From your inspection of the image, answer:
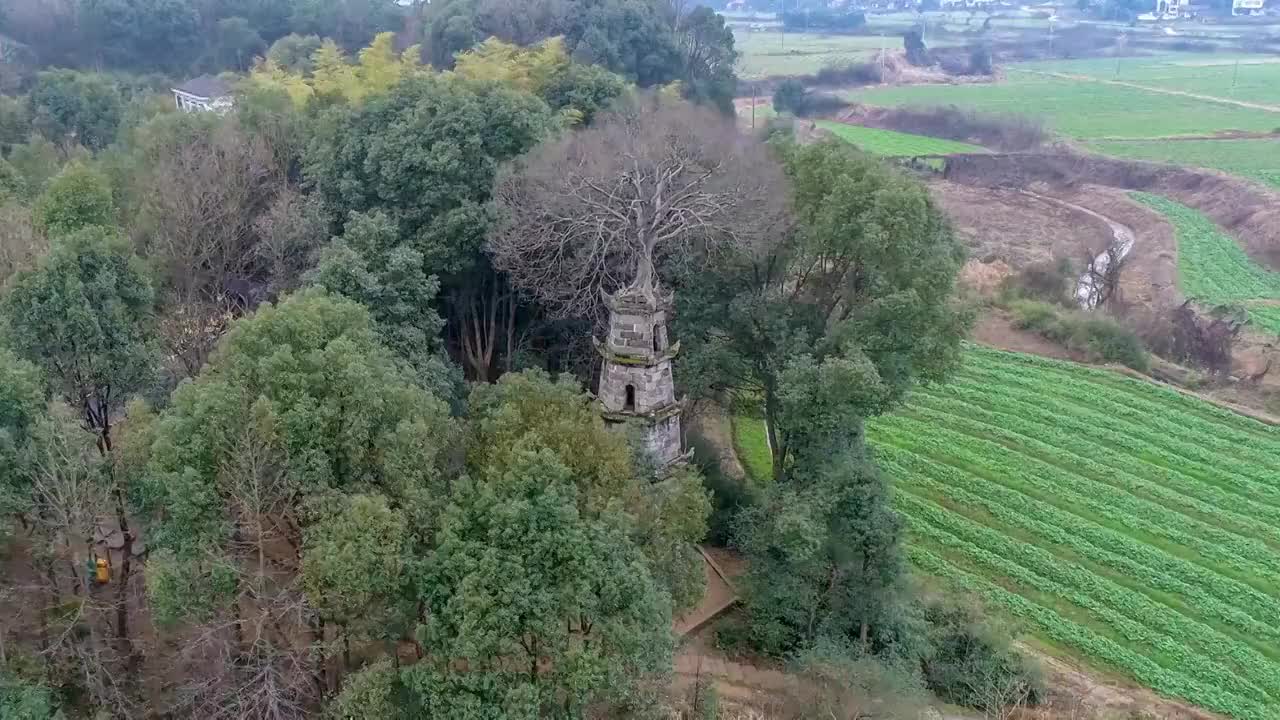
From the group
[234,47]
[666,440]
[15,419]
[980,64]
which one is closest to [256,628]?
[15,419]

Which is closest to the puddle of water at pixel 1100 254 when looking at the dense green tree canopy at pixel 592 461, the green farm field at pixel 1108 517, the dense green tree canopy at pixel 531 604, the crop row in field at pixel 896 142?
the crop row in field at pixel 896 142

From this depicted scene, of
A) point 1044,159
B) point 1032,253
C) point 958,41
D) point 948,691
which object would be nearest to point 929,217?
point 948,691

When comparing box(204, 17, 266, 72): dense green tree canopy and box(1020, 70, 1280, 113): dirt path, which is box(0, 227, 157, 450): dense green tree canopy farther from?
box(1020, 70, 1280, 113): dirt path

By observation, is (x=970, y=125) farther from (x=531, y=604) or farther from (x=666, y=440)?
(x=531, y=604)

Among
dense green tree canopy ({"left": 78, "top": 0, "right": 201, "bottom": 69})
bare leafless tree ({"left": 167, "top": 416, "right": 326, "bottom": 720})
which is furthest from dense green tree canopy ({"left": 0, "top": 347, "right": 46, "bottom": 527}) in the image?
dense green tree canopy ({"left": 78, "top": 0, "right": 201, "bottom": 69})

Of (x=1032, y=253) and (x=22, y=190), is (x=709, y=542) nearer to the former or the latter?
(x=22, y=190)
